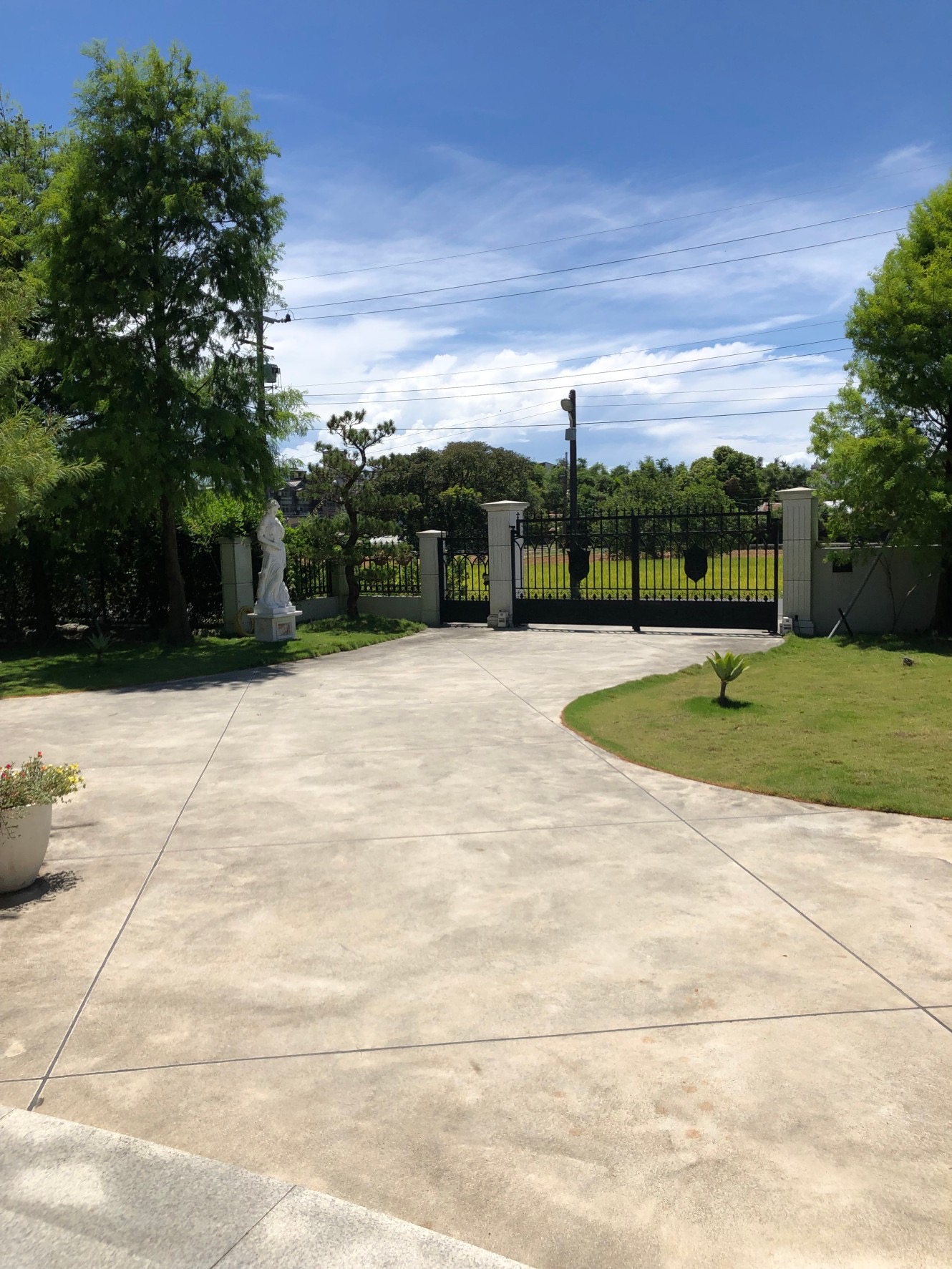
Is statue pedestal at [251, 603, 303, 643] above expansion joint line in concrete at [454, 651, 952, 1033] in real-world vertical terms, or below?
above

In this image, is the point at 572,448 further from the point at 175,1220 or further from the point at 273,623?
the point at 175,1220

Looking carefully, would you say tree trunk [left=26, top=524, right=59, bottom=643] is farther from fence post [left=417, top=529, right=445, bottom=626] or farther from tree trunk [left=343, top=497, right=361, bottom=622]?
fence post [left=417, top=529, right=445, bottom=626]

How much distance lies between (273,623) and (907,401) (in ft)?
37.0

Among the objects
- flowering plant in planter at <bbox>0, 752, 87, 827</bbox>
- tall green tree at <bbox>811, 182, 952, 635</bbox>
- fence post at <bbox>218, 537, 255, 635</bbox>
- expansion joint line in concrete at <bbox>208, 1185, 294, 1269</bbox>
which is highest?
tall green tree at <bbox>811, 182, 952, 635</bbox>

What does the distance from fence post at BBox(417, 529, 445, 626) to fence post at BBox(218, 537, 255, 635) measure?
385 centimetres

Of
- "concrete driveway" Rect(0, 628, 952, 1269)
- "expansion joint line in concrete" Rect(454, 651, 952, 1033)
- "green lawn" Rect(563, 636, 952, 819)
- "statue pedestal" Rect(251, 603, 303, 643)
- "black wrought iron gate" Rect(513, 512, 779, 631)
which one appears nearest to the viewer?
"concrete driveway" Rect(0, 628, 952, 1269)

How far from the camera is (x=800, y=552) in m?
16.6

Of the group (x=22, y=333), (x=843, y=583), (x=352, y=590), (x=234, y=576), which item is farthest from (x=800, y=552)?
(x=22, y=333)

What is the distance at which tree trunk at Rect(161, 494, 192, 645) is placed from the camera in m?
16.7

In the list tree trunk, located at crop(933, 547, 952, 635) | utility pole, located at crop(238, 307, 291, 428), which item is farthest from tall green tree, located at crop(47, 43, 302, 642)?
tree trunk, located at crop(933, 547, 952, 635)

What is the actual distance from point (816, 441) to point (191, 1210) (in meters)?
15.8

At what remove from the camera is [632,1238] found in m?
2.53

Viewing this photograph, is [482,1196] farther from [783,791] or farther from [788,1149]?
[783,791]

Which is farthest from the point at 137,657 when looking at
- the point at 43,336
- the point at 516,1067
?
the point at 516,1067
